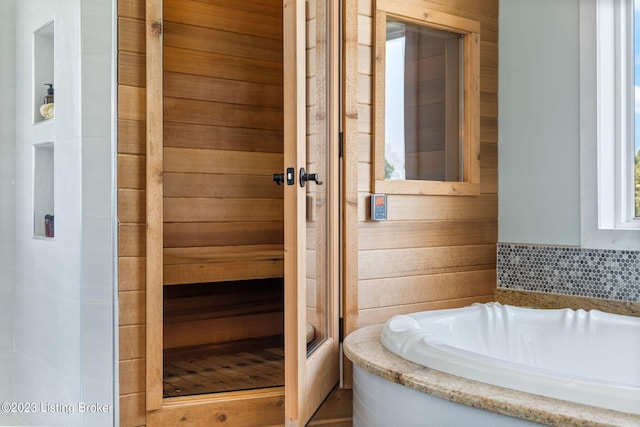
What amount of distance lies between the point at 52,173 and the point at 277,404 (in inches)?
52.0

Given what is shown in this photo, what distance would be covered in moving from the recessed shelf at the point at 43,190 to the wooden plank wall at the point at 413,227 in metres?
1.35

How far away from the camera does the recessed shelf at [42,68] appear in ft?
5.34

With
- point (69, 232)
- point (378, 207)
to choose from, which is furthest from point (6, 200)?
point (378, 207)

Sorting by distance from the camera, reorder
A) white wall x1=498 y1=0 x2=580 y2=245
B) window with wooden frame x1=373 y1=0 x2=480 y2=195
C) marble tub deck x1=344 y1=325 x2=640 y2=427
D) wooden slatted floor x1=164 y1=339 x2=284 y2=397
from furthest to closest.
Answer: white wall x1=498 y1=0 x2=580 y2=245 < window with wooden frame x1=373 y1=0 x2=480 y2=195 < wooden slatted floor x1=164 y1=339 x2=284 y2=397 < marble tub deck x1=344 y1=325 x2=640 y2=427

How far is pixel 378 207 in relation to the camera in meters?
2.82

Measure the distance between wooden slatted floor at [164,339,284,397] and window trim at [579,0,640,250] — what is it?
163cm

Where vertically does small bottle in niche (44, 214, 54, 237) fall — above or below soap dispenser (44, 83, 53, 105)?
below

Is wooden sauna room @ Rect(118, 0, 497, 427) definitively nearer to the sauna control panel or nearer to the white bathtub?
the sauna control panel

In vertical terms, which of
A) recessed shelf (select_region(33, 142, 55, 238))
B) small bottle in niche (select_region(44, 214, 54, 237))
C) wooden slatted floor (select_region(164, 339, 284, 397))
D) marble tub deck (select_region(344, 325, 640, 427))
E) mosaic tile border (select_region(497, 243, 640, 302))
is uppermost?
recessed shelf (select_region(33, 142, 55, 238))

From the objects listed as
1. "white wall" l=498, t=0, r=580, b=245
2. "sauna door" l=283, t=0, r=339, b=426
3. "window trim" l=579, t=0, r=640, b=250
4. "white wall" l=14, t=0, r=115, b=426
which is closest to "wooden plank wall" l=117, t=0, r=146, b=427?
"white wall" l=14, t=0, r=115, b=426

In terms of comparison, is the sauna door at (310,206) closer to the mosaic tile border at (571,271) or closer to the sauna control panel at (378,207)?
the sauna control panel at (378,207)

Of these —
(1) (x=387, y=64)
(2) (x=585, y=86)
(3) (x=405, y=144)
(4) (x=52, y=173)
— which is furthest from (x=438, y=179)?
(4) (x=52, y=173)

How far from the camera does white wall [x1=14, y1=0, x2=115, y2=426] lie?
1595 mm

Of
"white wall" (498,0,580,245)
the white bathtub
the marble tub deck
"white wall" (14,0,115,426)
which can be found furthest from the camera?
"white wall" (498,0,580,245)
